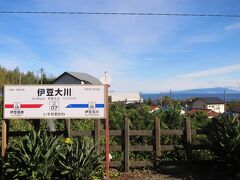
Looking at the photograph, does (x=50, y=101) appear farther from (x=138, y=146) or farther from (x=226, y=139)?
(x=226, y=139)

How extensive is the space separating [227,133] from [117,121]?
6881 millimetres

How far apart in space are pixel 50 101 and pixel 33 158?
1586 mm

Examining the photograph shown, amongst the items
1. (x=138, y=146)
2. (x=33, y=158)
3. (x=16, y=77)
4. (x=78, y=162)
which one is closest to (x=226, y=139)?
(x=138, y=146)

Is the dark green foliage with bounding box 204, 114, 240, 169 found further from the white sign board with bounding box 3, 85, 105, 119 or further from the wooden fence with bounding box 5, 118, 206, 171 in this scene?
the white sign board with bounding box 3, 85, 105, 119

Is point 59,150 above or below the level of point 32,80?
below

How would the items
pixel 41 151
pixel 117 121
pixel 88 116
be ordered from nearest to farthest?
1. pixel 41 151
2. pixel 88 116
3. pixel 117 121

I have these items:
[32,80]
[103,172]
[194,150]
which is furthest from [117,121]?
[32,80]

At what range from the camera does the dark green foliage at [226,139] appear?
351 inches

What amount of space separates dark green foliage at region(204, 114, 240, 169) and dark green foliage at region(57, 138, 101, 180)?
3246 millimetres

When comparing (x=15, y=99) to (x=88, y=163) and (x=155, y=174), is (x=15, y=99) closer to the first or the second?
Result: (x=88, y=163)

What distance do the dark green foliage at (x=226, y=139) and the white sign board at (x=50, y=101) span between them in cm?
325

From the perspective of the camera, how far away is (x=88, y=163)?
815cm

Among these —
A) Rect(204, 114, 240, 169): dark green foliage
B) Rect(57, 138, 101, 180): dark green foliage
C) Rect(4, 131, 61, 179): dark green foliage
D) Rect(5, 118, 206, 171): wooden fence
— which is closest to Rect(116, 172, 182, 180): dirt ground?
Rect(5, 118, 206, 171): wooden fence

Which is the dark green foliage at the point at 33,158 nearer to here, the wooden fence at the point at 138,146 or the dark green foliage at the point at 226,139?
the wooden fence at the point at 138,146
